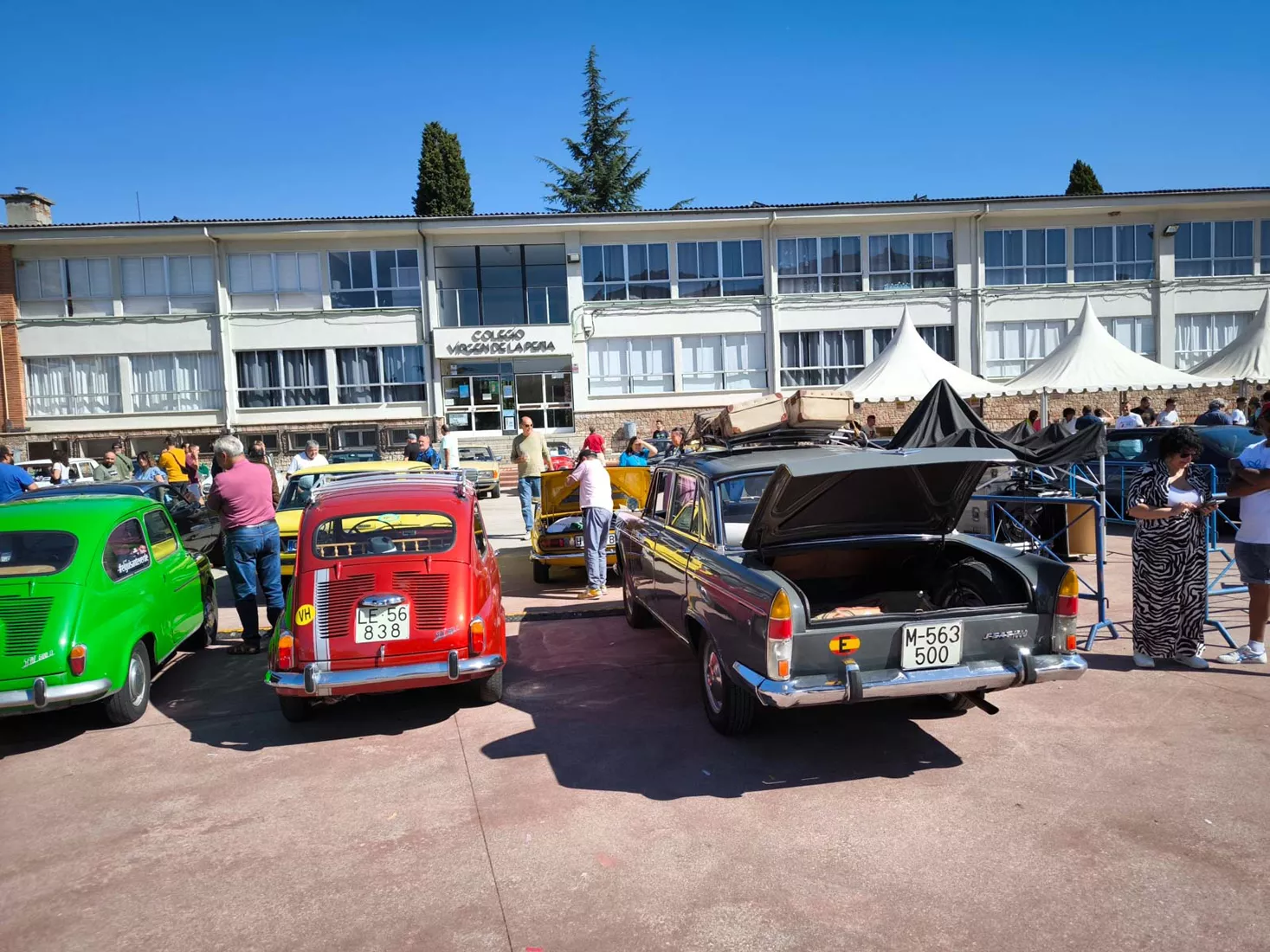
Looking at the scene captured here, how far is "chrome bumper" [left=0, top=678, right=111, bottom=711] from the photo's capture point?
503 centimetres

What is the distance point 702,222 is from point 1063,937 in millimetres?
26410

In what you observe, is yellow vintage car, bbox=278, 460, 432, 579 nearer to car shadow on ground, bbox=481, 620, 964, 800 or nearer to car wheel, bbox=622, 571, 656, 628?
car wheel, bbox=622, 571, 656, 628

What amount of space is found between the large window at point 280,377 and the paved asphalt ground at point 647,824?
75.3 feet

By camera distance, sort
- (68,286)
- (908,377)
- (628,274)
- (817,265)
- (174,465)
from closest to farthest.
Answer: (908,377) < (174,465) < (68,286) < (628,274) < (817,265)

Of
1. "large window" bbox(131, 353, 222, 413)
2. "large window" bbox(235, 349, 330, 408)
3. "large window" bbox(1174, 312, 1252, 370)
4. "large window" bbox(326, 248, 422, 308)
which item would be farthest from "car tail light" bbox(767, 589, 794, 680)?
"large window" bbox(1174, 312, 1252, 370)

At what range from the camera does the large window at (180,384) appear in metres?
27.3

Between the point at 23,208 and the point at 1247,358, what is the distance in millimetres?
37267

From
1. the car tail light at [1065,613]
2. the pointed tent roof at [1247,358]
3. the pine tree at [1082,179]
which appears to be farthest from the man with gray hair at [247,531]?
the pine tree at [1082,179]

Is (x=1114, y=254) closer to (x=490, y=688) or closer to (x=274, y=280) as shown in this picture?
(x=274, y=280)

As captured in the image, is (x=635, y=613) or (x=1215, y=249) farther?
(x=1215, y=249)

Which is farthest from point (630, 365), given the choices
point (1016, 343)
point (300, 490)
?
point (300, 490)

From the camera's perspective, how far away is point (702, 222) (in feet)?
89.7

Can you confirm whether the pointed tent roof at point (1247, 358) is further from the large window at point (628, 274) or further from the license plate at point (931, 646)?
the large window at point (628, 274)

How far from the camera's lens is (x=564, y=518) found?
10.0 metres
